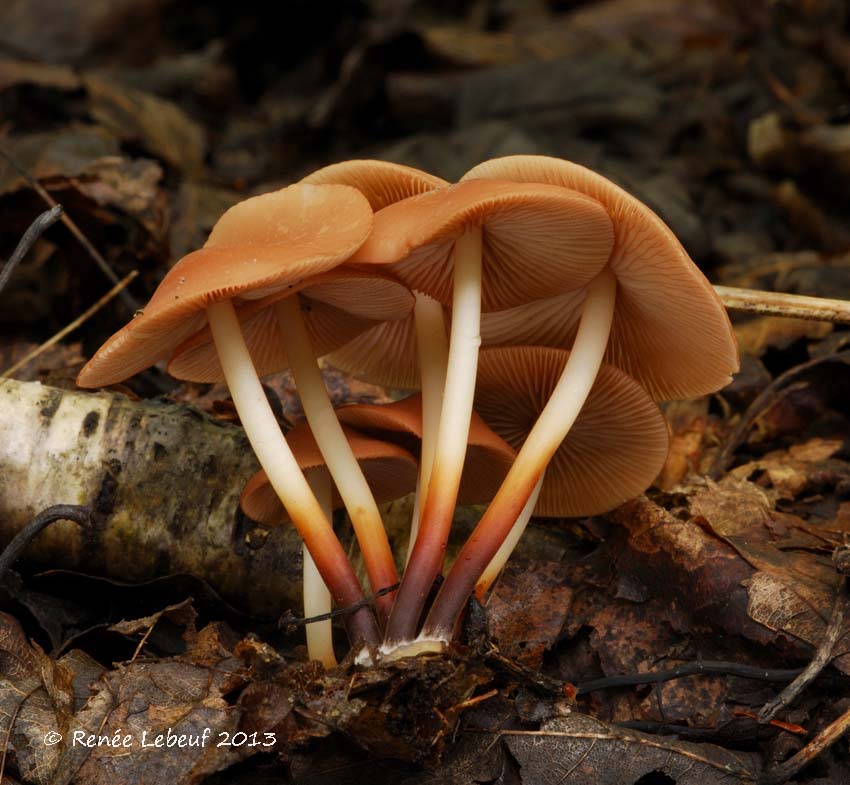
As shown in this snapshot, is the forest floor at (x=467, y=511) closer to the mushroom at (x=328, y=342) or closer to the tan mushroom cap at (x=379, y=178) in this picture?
the mushroom at (x=328, y=342)

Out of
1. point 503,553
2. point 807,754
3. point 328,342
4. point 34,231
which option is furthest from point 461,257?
point 807,754

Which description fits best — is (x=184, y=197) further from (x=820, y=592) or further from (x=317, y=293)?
(x=820, y=592)

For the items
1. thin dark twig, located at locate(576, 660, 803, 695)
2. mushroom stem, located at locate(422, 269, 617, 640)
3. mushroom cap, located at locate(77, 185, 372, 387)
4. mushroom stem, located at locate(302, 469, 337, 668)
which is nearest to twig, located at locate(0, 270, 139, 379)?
mushroom cap, located at locate(77, 185, 372, 387)

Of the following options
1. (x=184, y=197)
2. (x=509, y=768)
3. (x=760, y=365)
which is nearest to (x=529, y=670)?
(x=509, y=768)

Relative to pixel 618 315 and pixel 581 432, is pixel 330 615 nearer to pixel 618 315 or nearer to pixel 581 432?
pixel 581 432

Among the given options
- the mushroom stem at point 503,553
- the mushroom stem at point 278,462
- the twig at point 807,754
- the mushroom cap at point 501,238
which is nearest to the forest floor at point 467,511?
the twig at point 807,754

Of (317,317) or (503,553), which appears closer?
(503,553)
